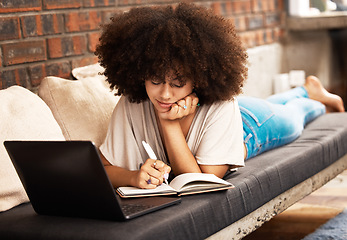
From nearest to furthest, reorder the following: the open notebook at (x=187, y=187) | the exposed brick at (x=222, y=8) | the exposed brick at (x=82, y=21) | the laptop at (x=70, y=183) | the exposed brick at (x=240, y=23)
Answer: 1. the laptop at (x=70, y=183)
2. the open notebook at (x=187, y=187)
3. the exposed brick at (x=82, y=21)
4. the exposed brick at (x=222, y=8)
5. the exposed brick at (x=240, y=23)

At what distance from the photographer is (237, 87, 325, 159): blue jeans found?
244cm

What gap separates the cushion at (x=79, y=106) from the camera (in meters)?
2.17

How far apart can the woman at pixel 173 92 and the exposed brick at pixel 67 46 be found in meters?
0.58

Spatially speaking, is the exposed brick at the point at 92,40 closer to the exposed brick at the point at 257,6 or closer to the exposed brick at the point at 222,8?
the exposed brick at the point at 222,8

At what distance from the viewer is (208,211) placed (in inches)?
67.5

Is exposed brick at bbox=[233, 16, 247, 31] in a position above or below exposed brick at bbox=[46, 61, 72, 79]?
above

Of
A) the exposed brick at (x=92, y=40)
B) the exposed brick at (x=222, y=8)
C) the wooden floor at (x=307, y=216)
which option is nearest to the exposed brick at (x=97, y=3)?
the exposed brick at (x=92, y=40)

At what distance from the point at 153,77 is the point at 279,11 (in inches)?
109

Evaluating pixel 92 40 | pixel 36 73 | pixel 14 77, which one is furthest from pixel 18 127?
pixel 92 40

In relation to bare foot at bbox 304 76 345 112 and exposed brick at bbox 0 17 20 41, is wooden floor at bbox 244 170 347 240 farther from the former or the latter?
exposed brick at bbox 0 17 20 41

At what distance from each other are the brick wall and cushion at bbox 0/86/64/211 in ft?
0.87

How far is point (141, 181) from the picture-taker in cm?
177

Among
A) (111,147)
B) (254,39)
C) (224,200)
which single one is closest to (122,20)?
(111,147)

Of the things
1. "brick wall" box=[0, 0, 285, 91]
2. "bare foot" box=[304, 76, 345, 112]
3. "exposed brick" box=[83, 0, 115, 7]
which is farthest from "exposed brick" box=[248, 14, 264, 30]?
"exposed brick" box=[83, 0, 115, 7]
